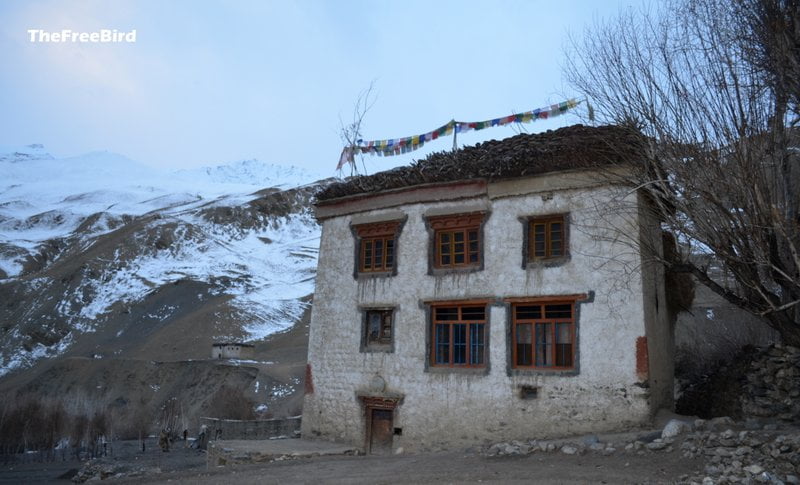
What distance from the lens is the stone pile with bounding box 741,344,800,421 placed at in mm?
13875

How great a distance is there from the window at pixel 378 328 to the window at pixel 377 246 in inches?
48.7

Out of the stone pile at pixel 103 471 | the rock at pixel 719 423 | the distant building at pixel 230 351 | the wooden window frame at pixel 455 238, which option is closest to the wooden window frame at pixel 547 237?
the wooden window frame at pixel 455 238

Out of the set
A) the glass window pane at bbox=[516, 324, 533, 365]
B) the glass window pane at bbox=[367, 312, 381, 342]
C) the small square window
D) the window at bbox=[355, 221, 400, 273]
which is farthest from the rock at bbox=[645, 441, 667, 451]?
the window at bbox=[355, 221, 400, 273]

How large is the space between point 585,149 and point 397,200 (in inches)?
219

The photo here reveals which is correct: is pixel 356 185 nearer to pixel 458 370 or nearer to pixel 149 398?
pixel 458 370

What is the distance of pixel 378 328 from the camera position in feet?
58.6

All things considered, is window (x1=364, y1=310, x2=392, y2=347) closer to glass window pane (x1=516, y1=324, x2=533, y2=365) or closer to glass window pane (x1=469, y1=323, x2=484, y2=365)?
glass window pane (x1=469, y1=323, x2=484, y2=365)

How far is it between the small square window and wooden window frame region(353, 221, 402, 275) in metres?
1.18

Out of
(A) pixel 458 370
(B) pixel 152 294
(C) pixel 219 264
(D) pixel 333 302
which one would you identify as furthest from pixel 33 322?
(A) pixel 458 370

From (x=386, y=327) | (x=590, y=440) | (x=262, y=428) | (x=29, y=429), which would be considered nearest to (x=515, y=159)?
(x=386, y=327)

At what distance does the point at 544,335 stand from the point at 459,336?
90.9 inches

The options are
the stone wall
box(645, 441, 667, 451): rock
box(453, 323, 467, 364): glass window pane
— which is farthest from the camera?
the stone wall

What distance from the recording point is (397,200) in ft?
58.8

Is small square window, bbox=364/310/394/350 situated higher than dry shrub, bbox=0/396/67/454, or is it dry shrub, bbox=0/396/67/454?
small square window, bbox=364/310/394/350
